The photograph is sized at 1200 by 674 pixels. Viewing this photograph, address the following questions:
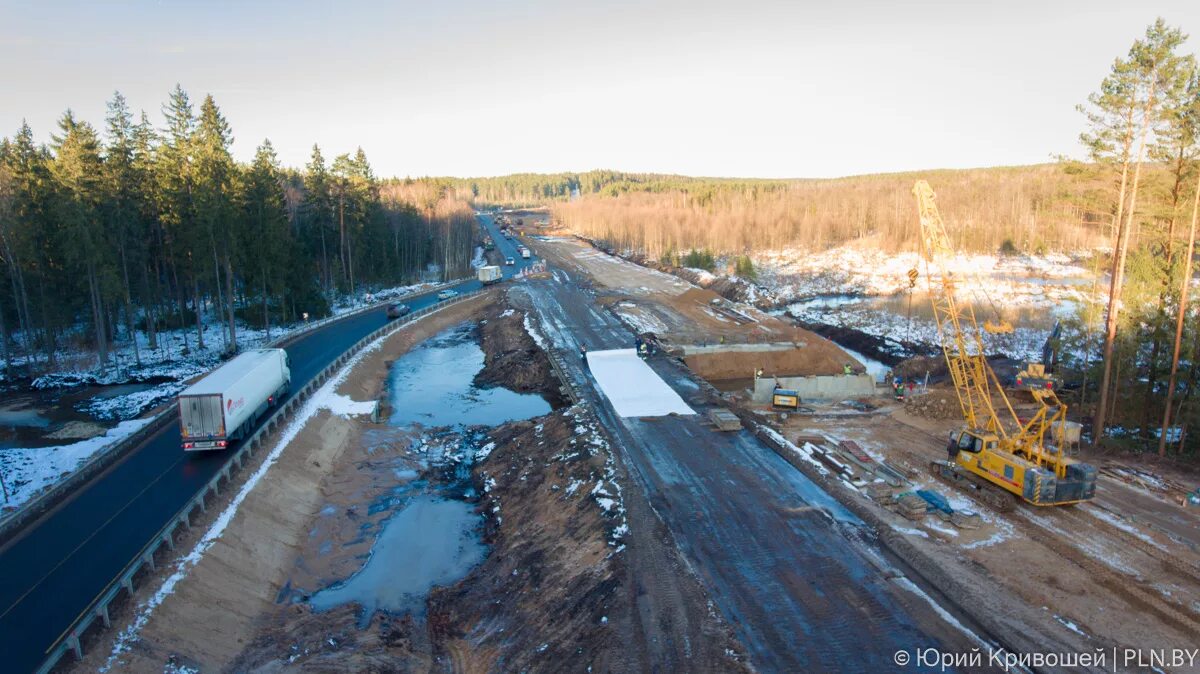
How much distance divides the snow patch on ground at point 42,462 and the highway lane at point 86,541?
284 centimetres

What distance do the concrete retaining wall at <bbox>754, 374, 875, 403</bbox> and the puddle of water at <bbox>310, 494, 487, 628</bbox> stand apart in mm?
19683

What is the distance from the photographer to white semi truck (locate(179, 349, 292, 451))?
2662 cm

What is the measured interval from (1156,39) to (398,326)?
54822 mm

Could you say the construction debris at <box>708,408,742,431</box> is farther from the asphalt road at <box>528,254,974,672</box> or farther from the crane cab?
the crane cab

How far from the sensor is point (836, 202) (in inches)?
6083

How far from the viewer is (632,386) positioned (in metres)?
39.7

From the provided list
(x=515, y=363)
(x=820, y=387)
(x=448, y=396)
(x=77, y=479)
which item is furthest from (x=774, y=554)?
(x=515, y=363)

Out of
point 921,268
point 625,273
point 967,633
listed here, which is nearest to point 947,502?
point 967,633

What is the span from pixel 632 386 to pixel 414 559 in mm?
19054

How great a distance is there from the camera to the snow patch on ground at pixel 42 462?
2550 centimetres

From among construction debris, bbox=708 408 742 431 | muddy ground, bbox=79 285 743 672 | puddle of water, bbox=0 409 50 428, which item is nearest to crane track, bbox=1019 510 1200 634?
muddy ground, bbox=79 285 743 672

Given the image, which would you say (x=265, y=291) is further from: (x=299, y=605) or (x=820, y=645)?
(x=820, y=645)

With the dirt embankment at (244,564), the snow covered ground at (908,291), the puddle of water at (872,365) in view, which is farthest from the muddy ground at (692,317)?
the dirt embankment at (244,564)

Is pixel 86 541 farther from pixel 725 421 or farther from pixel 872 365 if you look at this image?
pixel 872 365
